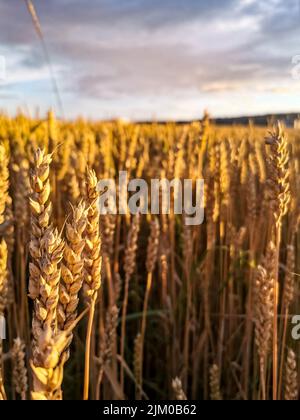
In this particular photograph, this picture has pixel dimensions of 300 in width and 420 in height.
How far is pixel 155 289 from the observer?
239 cm

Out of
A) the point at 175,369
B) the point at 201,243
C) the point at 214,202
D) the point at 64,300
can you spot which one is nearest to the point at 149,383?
the point at 175,369

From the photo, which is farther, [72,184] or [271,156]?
[72,184]

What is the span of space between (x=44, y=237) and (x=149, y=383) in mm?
1437

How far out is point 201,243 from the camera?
2.59m

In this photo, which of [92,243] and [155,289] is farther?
[155,289]

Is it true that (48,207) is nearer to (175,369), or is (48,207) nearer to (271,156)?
(271,156)

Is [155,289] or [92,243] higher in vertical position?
[92,243]

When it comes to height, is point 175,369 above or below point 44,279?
below

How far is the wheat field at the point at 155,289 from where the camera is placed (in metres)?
0.58

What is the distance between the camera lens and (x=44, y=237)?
54 cm

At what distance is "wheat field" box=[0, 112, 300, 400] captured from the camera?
58 centimetres
